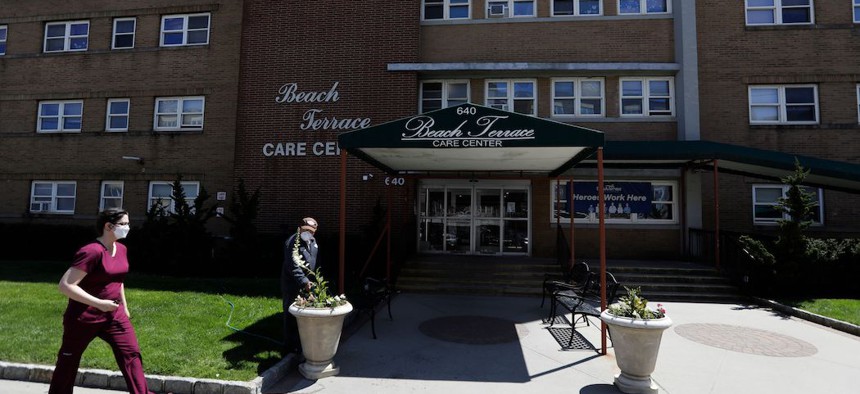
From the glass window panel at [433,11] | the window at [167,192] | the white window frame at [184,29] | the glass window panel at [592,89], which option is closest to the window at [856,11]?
the glass window panel at [592,89]

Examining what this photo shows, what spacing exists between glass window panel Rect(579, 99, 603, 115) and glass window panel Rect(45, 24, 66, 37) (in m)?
18.9

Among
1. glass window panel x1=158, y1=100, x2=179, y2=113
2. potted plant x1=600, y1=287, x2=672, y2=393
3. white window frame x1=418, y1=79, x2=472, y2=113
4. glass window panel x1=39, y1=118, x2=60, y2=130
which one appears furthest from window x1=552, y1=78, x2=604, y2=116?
glass window panel x1=39, y1=118, x2=60, y2=130

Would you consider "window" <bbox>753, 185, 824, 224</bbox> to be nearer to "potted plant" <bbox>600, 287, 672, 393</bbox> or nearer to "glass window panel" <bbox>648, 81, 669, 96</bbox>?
"glass window panel" <bbox>648, 81, 669, 96</bbox>

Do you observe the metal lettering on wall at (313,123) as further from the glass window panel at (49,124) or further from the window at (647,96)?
the glass window panel at (49,124)

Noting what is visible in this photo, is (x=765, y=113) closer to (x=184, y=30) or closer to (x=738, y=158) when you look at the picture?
(x=738, y=158)

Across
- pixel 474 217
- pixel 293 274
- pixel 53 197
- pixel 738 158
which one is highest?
pixel 738 158

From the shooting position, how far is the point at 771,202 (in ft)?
43.3

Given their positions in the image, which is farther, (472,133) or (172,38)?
(172,38)

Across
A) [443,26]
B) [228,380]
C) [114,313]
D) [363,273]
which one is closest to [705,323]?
[363,273]

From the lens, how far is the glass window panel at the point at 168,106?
51.1 ft

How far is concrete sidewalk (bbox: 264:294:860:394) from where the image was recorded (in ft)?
16.7

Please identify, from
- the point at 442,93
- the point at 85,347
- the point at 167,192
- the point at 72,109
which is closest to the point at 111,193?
the point at 167,192

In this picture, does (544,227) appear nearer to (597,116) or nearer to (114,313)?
(597,116)

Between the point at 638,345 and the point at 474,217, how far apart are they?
896 cm
